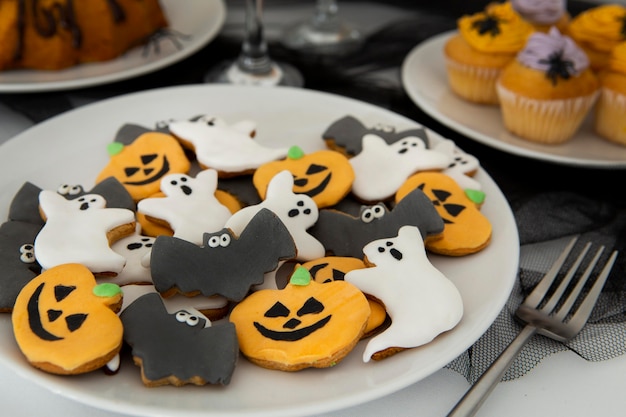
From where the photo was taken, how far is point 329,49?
1.47m

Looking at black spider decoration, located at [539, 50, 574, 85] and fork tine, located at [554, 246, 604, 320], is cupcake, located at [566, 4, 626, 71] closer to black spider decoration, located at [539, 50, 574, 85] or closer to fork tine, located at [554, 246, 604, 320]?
black spider decoration, located at [539, 50, 574, 85]

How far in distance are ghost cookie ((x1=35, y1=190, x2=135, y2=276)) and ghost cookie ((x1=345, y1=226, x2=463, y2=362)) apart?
27cm

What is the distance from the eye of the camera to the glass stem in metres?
1.30

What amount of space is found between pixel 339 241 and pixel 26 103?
707 millimetres

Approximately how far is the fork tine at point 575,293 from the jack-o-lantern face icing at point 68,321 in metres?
0.51

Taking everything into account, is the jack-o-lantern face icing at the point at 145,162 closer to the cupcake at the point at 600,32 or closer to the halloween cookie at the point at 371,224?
the halloween cookie at the point at 371,224

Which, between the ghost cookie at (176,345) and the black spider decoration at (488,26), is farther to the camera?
the black spider decoration at (488,26)

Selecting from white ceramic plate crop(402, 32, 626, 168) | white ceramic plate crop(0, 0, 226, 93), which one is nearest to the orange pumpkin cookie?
white ceramic plate crop(402, 32, 626, 168)

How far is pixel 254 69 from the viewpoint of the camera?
53.0 inches

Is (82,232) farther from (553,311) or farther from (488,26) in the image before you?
(488,26)

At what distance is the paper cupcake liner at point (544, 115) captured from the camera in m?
1.10

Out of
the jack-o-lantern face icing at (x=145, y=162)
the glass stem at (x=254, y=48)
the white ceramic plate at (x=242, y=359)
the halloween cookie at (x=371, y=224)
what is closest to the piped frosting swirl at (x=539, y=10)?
the white ceramic plate at (x=242, y=359)

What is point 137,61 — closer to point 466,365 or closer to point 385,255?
point 385,255

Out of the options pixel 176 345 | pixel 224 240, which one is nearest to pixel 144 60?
pixel 224 240
